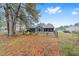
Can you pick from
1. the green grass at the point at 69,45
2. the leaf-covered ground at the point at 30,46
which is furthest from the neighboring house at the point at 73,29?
the leaf-covered ground at the point at 30,46

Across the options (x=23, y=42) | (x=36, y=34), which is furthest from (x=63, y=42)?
(x=23, y=42)

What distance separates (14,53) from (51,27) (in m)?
0.39

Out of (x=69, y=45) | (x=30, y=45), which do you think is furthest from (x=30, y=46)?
(x=69, y=45)

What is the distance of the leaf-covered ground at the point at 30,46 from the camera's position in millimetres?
1669

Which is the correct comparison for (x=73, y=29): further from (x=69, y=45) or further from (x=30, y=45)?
(x=30, y=45)

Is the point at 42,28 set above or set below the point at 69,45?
above

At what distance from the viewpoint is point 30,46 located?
1682mm

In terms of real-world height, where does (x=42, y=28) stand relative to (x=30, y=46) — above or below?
above

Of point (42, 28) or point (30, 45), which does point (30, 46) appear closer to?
point (30, 45)

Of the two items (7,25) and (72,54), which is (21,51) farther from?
(72,54)

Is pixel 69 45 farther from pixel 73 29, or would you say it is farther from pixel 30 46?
pixel 30 46

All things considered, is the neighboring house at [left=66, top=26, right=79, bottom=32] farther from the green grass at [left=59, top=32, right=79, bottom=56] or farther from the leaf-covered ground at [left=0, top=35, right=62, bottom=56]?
the leaf-covered ground at [left=0, top=35, right=62, bottom=56]

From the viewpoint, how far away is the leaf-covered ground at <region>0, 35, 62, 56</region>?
1.67 metres

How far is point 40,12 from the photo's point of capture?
5.53 feet
